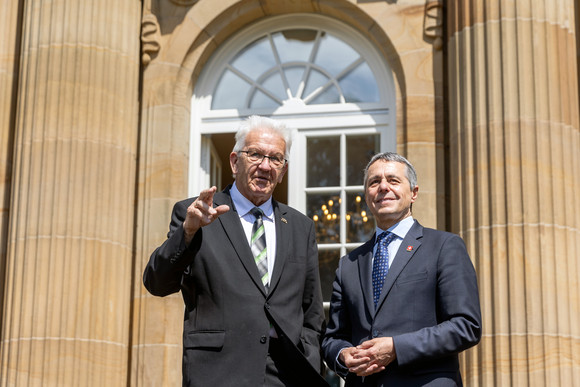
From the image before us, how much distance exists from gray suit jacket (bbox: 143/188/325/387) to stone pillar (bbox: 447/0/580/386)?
8.04 ft

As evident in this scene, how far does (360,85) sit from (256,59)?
0.99 m

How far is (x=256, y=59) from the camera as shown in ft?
29.6

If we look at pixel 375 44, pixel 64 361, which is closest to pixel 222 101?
pixel 375 44

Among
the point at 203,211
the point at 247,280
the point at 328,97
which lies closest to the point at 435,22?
the point at 328,97

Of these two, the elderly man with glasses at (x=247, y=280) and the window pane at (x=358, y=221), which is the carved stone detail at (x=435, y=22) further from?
the elderly man with glasses at (x=247, y=280)

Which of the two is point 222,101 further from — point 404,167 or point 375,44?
point 404,167

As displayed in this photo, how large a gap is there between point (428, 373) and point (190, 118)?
4.82 m

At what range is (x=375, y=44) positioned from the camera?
8.73 metres

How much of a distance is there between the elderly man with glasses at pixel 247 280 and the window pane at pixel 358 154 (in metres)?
3.36

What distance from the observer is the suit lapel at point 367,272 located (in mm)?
4809

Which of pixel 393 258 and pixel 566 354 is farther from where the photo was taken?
pixel 566 354

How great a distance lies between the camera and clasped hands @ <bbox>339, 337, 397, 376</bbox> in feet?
14.8

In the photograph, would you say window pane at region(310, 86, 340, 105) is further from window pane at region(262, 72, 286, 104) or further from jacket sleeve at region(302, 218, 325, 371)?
jacket sleeve at region(302, 218, 325, 371)

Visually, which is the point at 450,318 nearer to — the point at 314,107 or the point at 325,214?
the point at 325,214
